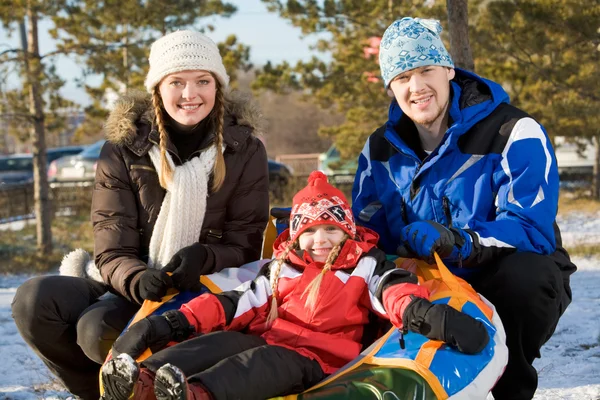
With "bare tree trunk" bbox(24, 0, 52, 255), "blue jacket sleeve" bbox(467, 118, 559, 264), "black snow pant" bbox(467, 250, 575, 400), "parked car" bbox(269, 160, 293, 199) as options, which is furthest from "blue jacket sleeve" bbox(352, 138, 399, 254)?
"parked car" bbox(269, 160, 293, 199)

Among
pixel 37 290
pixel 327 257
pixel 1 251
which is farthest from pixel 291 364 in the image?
pixel 1 251

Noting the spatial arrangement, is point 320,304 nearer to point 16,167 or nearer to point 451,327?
point 451,327

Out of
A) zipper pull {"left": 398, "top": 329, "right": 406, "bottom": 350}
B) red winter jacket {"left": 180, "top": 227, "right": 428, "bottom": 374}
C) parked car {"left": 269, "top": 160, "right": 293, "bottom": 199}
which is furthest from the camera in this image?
parked car {"left": 269, "top": 160, "right": 293, "bottom": 199}

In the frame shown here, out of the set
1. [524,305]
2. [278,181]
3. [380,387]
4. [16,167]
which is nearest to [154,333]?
[380,387]

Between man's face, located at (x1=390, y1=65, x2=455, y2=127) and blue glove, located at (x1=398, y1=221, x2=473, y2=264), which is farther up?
man's face, located at (x1=390, y1=65, x2=455, y2=127)

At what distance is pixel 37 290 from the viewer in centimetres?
Result: 308

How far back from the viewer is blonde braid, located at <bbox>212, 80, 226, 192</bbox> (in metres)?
3.31

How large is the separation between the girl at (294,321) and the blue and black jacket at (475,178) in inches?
10.8

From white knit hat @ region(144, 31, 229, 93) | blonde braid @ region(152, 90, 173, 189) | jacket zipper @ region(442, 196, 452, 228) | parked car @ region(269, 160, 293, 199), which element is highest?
white knit hat @ region(144, 31, 229, 93)

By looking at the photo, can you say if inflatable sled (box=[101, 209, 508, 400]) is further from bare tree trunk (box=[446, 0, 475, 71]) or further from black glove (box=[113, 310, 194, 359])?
bare tree trunk (box=[446, 0, 475, 71])

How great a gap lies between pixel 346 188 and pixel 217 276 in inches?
428

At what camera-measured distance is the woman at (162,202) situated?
3.10m

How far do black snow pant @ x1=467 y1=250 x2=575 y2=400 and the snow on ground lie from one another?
739 mm

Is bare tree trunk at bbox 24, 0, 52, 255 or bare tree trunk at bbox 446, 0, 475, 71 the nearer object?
bare tree trunk at bbox 446, 0, 475, 71
